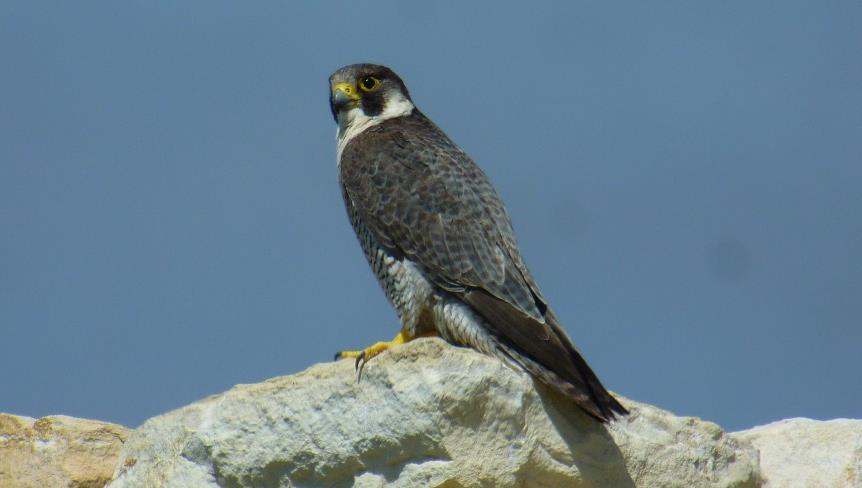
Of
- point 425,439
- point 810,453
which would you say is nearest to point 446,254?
point 425,439

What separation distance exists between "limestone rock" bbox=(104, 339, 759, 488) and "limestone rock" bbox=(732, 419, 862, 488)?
0.97 ft

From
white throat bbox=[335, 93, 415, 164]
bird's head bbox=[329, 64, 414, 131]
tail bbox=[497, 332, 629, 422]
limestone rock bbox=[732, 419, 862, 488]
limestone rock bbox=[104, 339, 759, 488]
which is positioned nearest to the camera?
limestone rock bbox=[104, 339, 759, 488]

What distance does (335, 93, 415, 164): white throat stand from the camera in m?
6.71

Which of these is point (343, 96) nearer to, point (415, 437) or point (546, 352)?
point (546, 352)

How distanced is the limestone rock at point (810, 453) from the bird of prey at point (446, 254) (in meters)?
1.01

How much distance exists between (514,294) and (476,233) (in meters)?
0.44

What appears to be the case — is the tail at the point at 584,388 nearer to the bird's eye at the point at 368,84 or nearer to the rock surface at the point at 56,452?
the rock surface at the point at 56,452

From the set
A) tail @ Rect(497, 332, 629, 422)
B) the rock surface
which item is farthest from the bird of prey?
the rock surface

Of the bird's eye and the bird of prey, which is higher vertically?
the bird's eye

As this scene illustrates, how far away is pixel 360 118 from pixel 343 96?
0.51 ft

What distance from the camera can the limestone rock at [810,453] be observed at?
211 inches

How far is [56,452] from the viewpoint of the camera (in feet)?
18.2

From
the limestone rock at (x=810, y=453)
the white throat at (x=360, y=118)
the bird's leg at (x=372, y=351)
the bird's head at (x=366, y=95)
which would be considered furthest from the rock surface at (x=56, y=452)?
the limestone rock at (x=810, y=453)

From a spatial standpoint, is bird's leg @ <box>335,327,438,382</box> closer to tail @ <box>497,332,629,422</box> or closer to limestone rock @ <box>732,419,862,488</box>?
tail @ <box>497,332,629,422</box>
